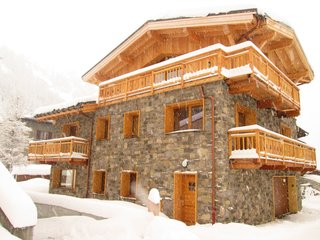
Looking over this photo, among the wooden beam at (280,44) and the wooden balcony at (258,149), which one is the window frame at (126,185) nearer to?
the wooden balcony at (258,149)

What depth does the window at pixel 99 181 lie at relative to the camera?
17.2 m

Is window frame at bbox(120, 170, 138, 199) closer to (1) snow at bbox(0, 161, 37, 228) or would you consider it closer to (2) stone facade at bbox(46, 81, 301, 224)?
(2) stone facade at bbox(46, 81, 301, 224)

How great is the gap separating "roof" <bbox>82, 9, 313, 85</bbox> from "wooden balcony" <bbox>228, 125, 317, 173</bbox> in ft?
16.3

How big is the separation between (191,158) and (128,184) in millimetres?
4710

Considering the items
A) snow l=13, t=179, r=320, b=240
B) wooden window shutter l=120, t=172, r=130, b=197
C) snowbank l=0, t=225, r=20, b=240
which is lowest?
snow l=13, t=179, r=320, b=240

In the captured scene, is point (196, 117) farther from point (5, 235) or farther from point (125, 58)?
point (5, 235)

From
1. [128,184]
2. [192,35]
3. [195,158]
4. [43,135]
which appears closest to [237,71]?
[195,158]

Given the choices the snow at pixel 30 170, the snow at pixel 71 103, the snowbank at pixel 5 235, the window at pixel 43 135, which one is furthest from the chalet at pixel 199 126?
the window at pixel 43 135

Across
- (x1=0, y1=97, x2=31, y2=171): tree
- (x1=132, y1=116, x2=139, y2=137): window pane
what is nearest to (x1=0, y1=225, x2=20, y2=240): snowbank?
(x1=132, y1=116, x2=139, y2=137): window pane

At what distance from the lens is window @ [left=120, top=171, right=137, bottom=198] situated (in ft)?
50.8

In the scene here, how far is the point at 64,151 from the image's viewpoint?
1802 cm

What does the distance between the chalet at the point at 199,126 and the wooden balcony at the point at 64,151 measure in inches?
2.6

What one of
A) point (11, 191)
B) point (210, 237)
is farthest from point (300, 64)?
point (11, 191)

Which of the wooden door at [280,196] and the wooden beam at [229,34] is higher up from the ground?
the wooden beam at [229,34]
